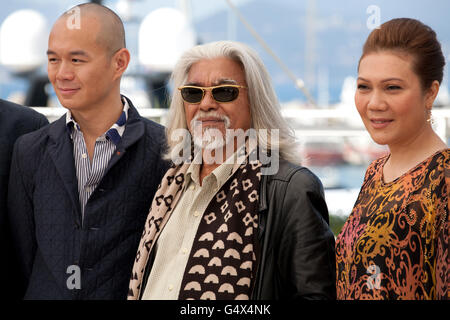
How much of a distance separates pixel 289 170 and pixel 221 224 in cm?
33

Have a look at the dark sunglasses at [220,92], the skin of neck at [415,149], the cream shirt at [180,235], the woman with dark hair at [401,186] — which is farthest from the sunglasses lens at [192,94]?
the skin of neck at [415,149]

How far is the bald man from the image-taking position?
2539 millimetres

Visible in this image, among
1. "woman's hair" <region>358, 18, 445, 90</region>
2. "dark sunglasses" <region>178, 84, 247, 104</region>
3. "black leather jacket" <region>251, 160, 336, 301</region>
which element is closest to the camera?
"woman's hair" <region>358, 18, 445, 90</region>

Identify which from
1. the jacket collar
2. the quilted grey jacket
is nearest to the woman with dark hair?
the quilted grey jacket

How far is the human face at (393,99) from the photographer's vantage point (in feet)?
6.44

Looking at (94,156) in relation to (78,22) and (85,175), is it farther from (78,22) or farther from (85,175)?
(78,22)

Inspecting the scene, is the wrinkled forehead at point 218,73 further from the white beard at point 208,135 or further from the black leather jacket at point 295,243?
the black leather jacket at point 295,243

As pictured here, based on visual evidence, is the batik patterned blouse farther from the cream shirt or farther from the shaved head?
the shaved head

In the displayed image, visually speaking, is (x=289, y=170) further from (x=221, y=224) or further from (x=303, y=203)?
(x=221, y=224)

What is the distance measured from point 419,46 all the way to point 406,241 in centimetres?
63

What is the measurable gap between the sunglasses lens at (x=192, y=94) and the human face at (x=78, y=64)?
456 mm

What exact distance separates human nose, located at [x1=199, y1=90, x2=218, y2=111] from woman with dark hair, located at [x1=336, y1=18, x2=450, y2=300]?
1.91ft

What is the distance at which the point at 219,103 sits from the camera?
2.41 m

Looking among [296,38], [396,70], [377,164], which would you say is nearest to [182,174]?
[377,164]
